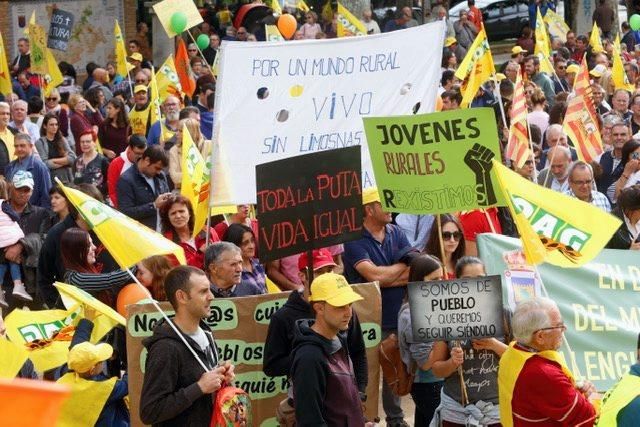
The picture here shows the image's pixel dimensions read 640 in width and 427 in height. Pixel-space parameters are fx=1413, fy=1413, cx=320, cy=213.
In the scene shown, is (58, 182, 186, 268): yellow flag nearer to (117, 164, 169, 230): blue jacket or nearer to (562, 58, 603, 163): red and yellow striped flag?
(117, 164, 169, 230): blue jacket

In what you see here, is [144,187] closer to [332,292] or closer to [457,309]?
[457,309]

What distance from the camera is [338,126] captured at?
8.57m

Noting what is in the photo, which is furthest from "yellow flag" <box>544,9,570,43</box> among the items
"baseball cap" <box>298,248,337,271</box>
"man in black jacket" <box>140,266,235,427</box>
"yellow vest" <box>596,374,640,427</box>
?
"yellow vest" <box>596,374,640,427</box>

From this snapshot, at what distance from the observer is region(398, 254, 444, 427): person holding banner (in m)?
6.73

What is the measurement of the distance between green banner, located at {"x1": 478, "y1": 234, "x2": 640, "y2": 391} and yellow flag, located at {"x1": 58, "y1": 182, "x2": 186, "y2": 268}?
68.2 inches

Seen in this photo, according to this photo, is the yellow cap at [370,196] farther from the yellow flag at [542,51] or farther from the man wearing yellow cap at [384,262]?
the yellow flag at [542,51]

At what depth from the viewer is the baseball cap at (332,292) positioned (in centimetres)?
574

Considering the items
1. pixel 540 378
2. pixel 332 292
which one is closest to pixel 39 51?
pixel 332 292

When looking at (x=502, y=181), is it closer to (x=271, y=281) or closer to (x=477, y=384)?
(x=477, y=384)

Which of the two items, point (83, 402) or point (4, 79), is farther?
point (4, 79)

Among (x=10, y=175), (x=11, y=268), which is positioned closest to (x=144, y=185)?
(x=11, y=268)

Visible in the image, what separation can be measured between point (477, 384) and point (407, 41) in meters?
2.95

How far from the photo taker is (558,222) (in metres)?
6.50

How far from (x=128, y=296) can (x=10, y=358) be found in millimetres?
1258
